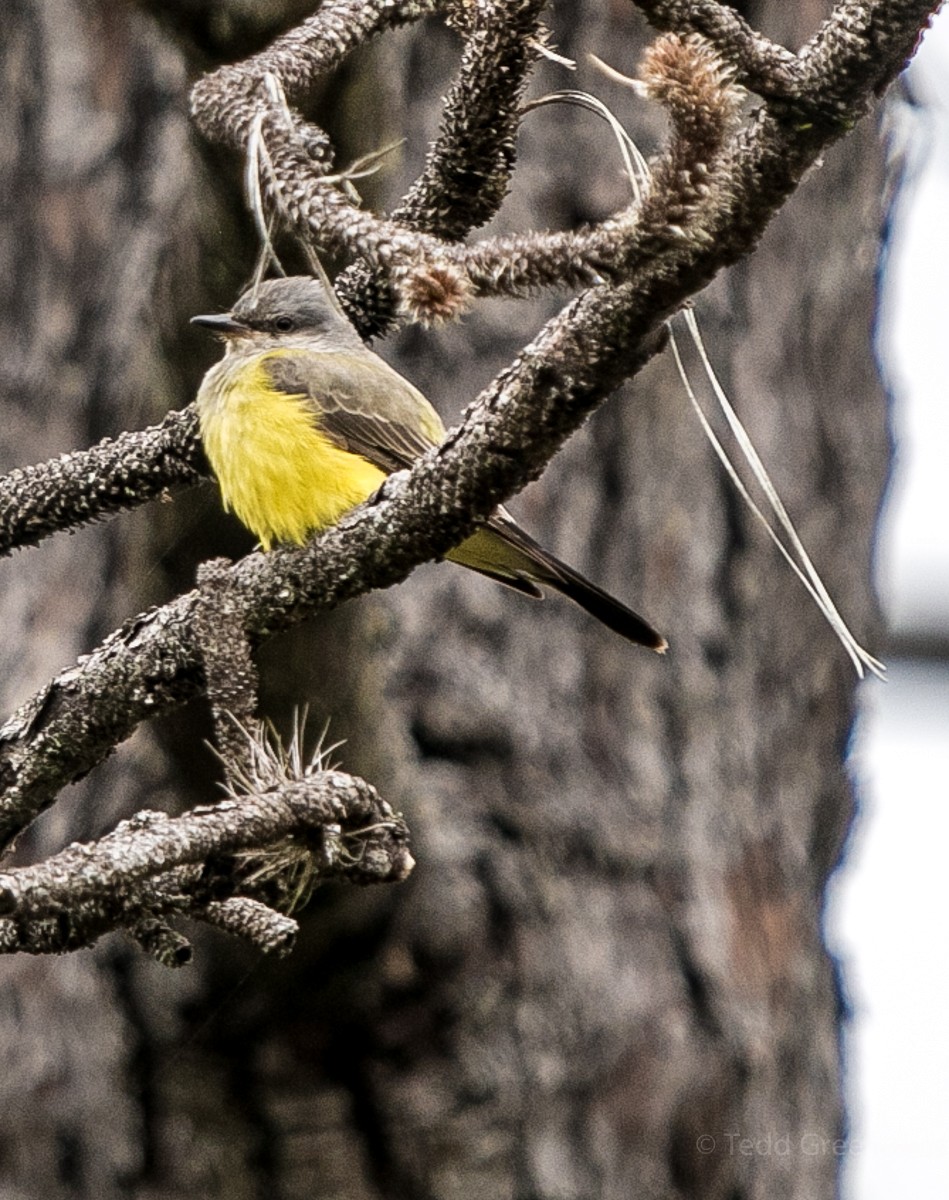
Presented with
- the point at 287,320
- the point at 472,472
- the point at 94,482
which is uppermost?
the point at 287,320

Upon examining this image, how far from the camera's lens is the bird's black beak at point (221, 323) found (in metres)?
2.63

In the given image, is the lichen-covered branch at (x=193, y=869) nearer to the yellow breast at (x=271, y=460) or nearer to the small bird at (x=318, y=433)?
the yellow breast at (x=271, y=460)

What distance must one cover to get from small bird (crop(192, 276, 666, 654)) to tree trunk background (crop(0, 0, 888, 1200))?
17 cm

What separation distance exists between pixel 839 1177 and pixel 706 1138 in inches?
29.7

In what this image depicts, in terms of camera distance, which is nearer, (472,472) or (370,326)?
(472,472)

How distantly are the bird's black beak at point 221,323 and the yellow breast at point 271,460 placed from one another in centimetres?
9

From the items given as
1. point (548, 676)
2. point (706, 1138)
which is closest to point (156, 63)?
point (548, 676)

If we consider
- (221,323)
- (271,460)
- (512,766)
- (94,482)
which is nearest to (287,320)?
(271,460)

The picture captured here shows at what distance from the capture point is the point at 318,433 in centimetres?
365

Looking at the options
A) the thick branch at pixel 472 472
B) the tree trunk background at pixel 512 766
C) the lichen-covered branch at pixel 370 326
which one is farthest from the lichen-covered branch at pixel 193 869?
the tree trunk background at pixel 512 766

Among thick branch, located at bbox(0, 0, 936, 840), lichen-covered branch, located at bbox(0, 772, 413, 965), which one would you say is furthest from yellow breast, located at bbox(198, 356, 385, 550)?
lichen-covered branch, located at bbox(0, 772, 413, 965)

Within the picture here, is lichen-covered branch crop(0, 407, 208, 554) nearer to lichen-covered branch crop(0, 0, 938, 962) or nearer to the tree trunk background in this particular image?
lichen-covered branch crop(0, 0, 938, 962)

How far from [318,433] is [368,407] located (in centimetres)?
12

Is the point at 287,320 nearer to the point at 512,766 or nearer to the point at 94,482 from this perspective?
the point at 512,766
